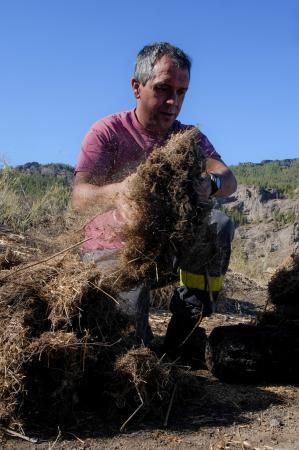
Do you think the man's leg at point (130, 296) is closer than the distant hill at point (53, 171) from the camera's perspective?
Yes

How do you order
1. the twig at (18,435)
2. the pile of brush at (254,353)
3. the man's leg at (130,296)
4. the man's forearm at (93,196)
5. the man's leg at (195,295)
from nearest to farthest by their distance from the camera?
the twig at (18,435), the man's leg at (130,296), the man's forearm at (93,196), the pile of brush at (254,353), the man's leg at (195,295)

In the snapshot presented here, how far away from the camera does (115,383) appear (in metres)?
2.79

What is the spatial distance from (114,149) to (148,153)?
224 millimetres

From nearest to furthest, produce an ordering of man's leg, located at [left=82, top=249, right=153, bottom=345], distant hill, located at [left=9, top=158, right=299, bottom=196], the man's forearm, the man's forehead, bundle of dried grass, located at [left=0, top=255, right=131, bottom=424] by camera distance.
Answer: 1. bundle of dried grass, located at [left=0, top=255, right=131, bottom=424]
2. man's leg, located at [left=82, top=249, right=153, bottom=345]
3. the man's forearm
4. the man's forehead
5. distant hill, located at [left=9, top=158, right=299, bottom=196]

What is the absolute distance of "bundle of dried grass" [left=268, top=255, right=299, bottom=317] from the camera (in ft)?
12.9

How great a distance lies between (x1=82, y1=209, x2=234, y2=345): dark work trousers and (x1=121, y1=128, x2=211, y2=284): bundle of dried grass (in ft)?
0.37

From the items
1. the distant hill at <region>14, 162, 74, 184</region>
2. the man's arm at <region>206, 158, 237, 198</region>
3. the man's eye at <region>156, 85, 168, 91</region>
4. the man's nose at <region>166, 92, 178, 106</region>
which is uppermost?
the distant hill at <region>14, 162, 74, 184</region>

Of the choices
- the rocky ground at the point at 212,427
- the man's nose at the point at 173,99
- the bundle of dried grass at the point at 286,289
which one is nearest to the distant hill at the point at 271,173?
the bundle of dried grass at the point at 286,289

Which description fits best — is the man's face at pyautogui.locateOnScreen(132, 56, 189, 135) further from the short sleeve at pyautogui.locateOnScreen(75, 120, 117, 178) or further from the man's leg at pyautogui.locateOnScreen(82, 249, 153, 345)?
the man's leg at pyautogui.locateOnScreen(82, 249, 153, 345)

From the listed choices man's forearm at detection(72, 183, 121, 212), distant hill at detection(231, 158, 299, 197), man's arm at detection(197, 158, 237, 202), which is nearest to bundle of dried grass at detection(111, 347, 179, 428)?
man's forearm at detection(72, 183, 121, 212)

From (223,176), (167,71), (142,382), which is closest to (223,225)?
(223,176)

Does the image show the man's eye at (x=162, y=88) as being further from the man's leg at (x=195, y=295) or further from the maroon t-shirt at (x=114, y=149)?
the man's leg at (x=195, y=295)

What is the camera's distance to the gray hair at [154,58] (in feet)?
12.6

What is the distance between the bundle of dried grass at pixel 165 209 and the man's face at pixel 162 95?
2.72ft
